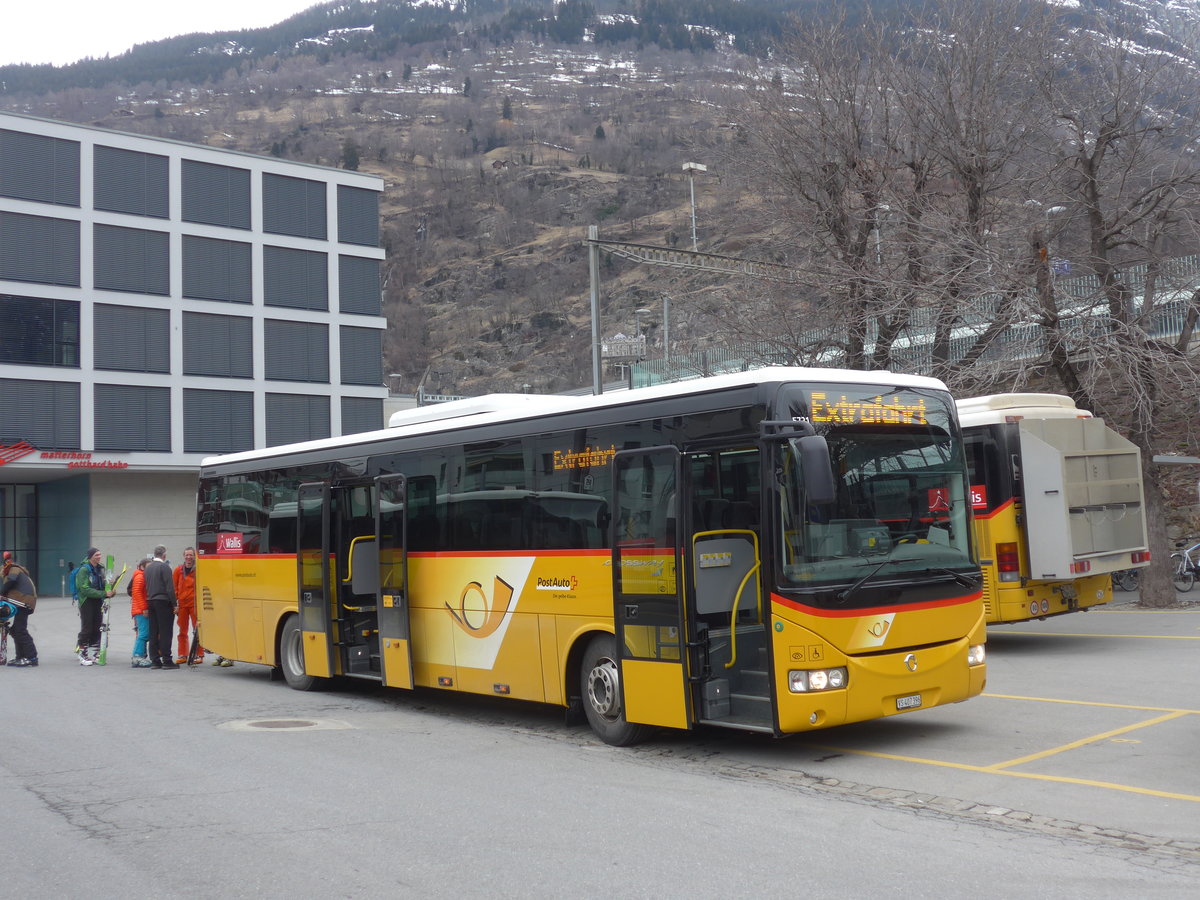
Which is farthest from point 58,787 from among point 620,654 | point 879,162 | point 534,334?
point 534,334

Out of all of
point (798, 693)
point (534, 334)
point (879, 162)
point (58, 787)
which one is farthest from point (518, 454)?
point (534, 334)

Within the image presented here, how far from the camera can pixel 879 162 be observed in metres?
24.4

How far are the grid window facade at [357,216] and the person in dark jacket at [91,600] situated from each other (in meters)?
38.7

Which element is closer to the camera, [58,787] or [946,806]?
[946,806]

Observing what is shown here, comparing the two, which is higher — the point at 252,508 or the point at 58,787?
the point at 252,508

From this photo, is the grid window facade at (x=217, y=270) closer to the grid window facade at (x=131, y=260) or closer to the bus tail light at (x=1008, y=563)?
the grid window facade at (x=131, y=260)

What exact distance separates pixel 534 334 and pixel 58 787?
376 ft

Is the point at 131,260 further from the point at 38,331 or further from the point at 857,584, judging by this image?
the point at 857,584

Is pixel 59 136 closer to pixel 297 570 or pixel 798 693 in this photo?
pixel 297 570

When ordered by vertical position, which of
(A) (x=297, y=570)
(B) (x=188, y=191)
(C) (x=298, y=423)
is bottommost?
(A) (x=297, y=570)

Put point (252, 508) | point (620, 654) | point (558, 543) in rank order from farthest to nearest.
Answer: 1. point (252, 508)
2. point (558, 543)
3. point (620, 654)

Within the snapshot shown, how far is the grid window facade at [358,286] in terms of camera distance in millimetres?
55094

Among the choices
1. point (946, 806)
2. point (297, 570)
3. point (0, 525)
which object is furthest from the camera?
point (0, 525)

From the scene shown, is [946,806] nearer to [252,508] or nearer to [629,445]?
[629,445]
